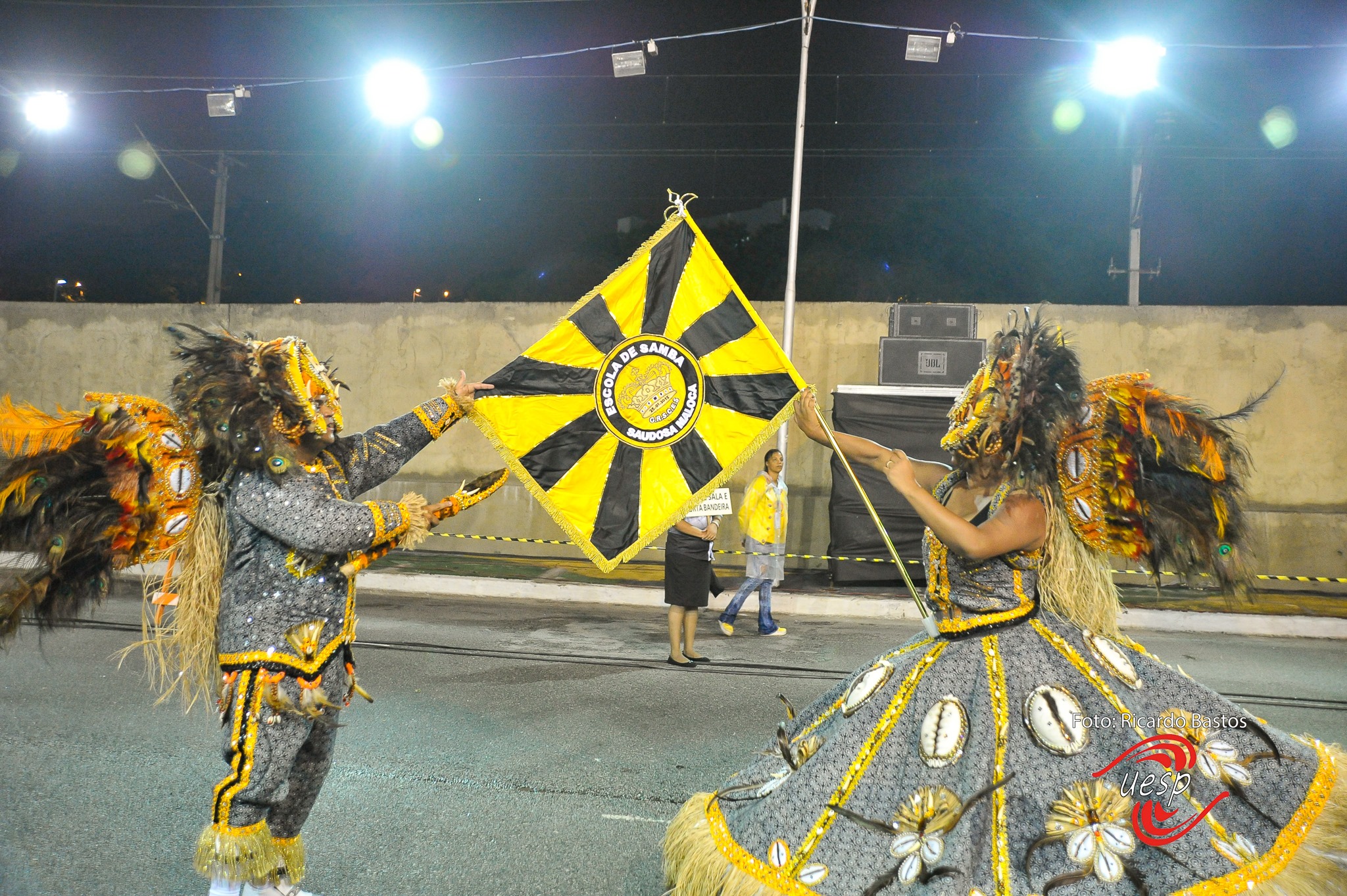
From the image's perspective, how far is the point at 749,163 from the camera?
62.2 feet

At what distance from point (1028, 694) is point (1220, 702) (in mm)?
733

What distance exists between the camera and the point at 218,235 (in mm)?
19219

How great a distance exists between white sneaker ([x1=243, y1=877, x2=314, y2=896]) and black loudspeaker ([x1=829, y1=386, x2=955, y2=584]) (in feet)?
31.7

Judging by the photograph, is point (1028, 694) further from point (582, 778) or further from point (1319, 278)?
point (1319, 278)

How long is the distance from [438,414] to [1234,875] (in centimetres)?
318

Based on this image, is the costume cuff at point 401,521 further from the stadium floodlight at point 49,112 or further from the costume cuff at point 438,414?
the stadium floodlight at point 49,112

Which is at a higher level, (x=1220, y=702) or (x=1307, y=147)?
(x=1307, y=147)

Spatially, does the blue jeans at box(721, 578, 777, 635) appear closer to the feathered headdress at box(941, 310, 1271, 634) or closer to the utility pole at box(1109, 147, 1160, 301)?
the feathered headdress at box(941, 310, 1271, 634)

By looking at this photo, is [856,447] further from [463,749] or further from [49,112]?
[49,112]

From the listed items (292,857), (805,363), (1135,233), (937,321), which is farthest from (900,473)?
(1135,233)

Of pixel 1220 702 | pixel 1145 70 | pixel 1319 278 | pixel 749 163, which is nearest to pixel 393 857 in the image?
pixel 1220 702

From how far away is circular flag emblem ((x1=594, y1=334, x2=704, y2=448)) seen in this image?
377 cm

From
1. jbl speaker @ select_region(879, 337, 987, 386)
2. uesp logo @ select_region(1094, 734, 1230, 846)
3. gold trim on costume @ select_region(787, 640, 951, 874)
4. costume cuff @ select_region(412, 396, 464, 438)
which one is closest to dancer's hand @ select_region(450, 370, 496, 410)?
costume cuff @ select_region(412, 396, 464, 438)

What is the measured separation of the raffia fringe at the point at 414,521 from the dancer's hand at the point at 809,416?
5.08ft
